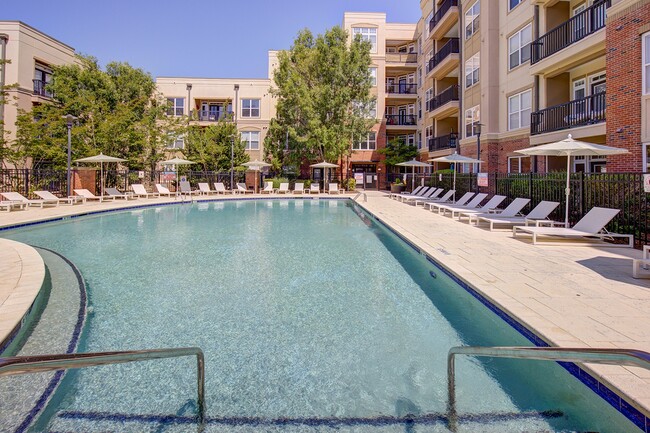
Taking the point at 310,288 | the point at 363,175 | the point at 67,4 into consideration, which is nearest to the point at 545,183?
the point at 310,288

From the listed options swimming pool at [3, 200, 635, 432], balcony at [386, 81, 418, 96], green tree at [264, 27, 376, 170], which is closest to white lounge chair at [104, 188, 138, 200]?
green tree at [264, 27, 376, 170]

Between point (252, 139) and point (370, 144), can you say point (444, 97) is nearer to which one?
point (370, 144)

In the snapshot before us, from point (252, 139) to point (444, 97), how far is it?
19.6m

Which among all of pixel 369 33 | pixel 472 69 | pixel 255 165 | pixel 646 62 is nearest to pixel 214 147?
pixel 255 165

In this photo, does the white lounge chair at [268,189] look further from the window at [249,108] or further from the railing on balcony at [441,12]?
the railing on balcony at [441,12]

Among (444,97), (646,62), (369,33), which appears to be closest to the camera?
(646,62)

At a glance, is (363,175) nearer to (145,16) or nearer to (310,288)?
(145,16)

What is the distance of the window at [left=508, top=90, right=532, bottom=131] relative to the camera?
18.8 m

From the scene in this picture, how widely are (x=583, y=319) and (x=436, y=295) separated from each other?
222 centimetres

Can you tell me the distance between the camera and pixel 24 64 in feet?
93.4

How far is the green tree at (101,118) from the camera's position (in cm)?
2288

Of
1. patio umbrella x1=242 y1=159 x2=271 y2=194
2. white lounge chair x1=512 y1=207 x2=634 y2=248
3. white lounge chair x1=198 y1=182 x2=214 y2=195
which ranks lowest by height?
white lounge chair x1=512 y1=207 x2=634 y2=248

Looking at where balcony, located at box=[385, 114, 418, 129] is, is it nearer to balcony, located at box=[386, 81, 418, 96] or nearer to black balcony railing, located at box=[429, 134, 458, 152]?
balcony, located at box=[386, 81, 418, 96]

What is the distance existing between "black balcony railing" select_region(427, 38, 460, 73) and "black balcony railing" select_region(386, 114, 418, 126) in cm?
809
